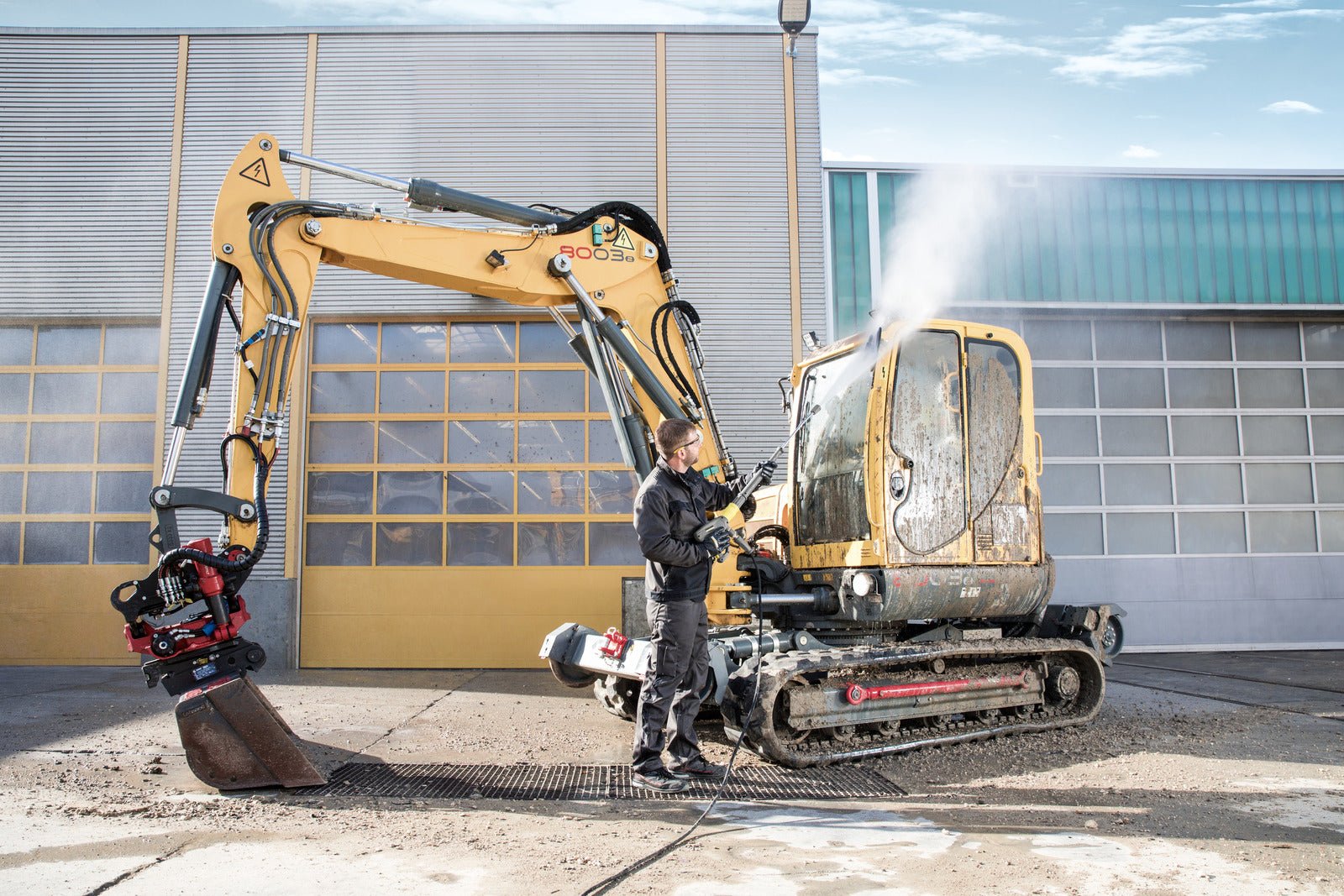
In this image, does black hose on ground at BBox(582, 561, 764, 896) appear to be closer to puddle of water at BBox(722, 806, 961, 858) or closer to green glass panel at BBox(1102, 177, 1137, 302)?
puddle of water at BBox(722, 806, 961, 858)

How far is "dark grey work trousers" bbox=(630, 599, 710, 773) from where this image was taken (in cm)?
457

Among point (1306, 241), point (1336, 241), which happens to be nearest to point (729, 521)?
point (1306, 241)

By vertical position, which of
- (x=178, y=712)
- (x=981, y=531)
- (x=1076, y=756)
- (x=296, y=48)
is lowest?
(x=1076, y=756)

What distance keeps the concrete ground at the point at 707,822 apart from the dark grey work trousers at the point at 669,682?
0.37 metres

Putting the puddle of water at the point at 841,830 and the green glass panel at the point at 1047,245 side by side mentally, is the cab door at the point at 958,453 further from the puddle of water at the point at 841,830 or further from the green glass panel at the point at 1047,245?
the green glass panel at the point at 1047,245

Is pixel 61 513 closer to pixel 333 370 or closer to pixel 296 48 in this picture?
pixel 333 370

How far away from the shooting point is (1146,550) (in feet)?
37.4

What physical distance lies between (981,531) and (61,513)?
9.53 m

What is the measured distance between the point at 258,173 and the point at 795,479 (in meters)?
3.79

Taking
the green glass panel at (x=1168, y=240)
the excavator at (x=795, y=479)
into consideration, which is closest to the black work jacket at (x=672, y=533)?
the excavator at (x=795, y=479)

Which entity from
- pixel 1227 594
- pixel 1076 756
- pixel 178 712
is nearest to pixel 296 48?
pixel 178 712

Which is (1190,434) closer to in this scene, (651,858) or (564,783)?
(564,783)

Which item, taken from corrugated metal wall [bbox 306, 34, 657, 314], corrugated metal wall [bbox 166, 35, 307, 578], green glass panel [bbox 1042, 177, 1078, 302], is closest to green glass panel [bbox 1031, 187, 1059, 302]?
green glass panel [bbox 1042, 177, 1078, 302]

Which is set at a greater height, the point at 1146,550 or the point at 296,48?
the point at 296,48
